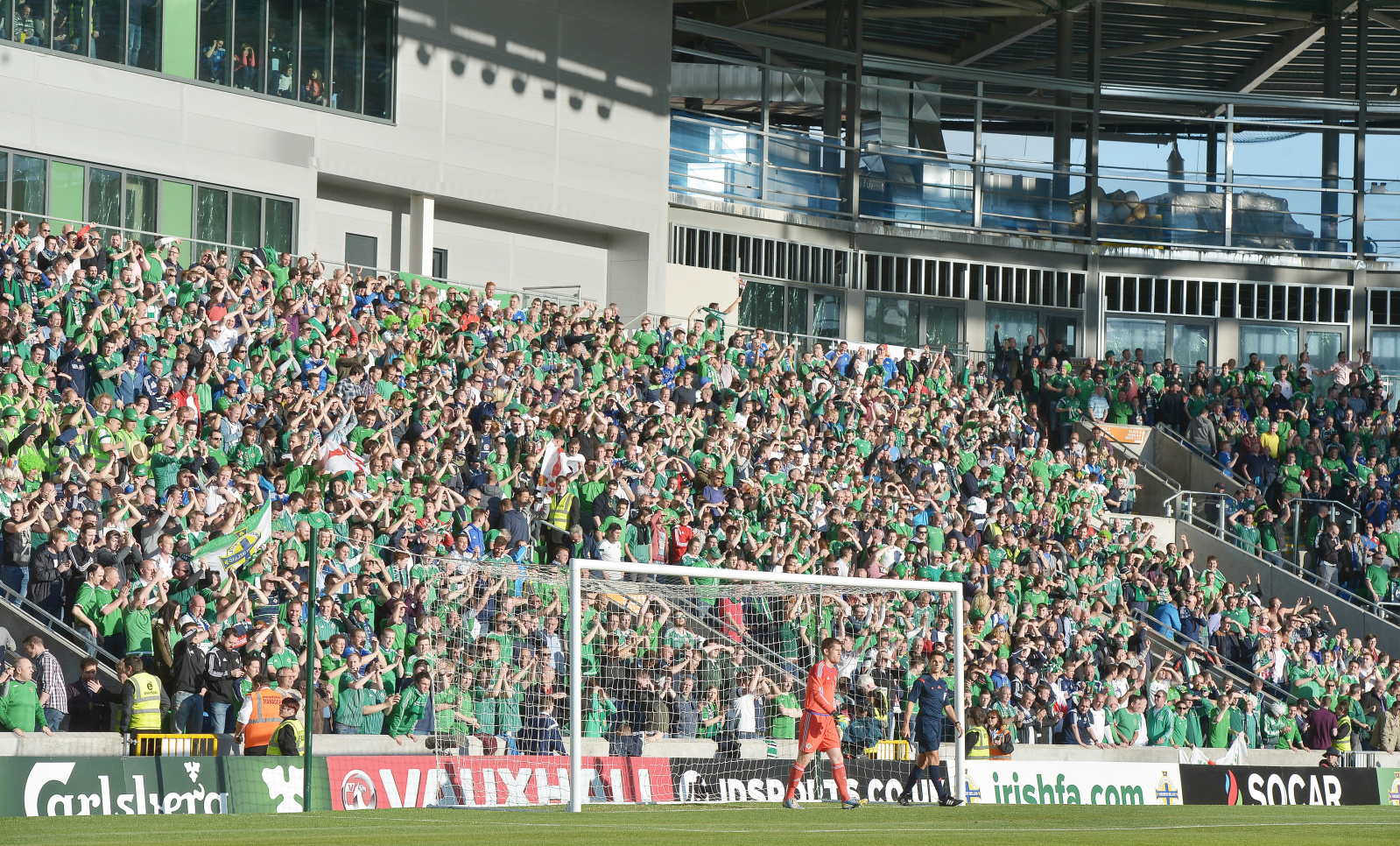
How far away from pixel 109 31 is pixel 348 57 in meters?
4.16

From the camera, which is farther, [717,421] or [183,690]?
[717,421]

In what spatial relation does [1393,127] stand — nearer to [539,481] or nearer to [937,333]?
[937,333]

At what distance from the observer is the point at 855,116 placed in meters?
36.9

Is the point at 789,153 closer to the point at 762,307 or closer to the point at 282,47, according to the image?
the point at 762,307

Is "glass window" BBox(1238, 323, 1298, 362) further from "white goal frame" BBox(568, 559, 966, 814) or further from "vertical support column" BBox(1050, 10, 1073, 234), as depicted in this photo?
"white goal frame" BBox(568, 559, 966, 814)

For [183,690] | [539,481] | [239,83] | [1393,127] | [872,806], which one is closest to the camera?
[183,690]

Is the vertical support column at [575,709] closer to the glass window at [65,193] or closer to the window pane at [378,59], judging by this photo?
the glass window at [65,193]

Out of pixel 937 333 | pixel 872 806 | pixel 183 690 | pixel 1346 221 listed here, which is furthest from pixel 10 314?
pixel 1346 221

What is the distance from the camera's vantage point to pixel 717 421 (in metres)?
26.0

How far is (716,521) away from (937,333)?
16021 millimetres

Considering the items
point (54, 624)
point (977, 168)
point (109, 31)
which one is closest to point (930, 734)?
point (54, 624)

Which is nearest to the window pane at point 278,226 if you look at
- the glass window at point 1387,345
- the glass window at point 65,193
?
the glass window at point 65,193

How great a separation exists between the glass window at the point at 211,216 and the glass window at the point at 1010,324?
17.2m

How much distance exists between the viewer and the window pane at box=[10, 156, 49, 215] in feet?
83.8
